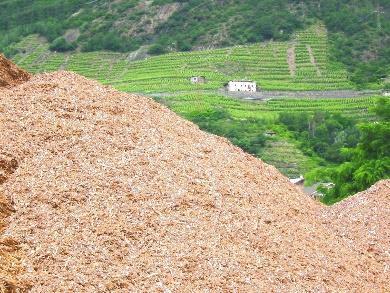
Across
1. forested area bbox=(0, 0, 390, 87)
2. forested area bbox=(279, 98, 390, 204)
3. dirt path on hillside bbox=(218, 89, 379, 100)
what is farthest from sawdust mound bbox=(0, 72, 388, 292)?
forested area bbox=(0, 0, 390, 87)

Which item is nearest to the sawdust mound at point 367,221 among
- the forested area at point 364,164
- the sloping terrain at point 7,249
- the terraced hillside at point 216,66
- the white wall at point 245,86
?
the sloping terrain at point 7,249

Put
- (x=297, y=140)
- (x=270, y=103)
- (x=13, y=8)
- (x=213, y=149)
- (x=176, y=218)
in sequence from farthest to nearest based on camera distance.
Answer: (x=13, y=8), (x=270, y=103), (x=297, y=140), (x=213, y=149), (x=176, y=218)

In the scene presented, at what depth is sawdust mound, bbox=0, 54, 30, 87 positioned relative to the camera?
9.92 m

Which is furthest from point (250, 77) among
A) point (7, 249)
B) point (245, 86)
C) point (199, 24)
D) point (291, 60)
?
point (7, 249)

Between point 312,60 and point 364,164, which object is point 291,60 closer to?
point 312,60

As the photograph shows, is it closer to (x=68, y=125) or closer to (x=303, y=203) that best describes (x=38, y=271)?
(x=68, y=125)

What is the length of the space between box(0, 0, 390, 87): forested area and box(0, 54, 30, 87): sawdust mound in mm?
71487

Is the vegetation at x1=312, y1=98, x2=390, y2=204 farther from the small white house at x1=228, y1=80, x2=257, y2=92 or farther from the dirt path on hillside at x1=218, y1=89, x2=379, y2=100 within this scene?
the small white house at x1=228, y1=80, x2=257, y2=92

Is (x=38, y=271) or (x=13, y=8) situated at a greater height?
(x=38, y=271)

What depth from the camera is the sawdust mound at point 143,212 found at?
233 inches

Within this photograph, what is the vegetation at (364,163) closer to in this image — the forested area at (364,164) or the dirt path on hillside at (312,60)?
the forested area at (364,164)

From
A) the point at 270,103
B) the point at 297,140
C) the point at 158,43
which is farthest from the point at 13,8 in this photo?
the point at 297,140

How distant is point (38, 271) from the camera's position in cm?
572

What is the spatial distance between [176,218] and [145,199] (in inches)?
15.5
